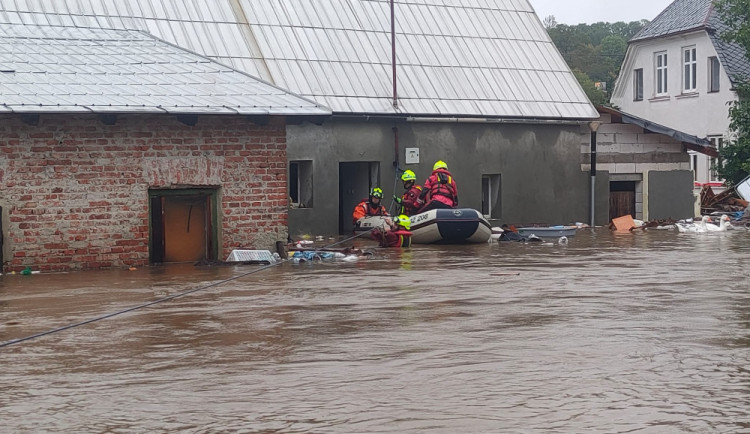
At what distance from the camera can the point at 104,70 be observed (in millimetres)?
20297

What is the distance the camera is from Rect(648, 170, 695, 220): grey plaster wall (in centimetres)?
3188

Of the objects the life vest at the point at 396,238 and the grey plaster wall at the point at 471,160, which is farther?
the grey plaster wall at the point at 471,160

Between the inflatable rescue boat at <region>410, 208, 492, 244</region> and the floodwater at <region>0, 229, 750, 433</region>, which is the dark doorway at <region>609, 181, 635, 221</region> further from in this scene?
the floodwater at <region>0, 229, 750, 433</region>

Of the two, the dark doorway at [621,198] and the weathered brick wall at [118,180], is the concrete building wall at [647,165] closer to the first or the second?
the dark doorway at [621,198]

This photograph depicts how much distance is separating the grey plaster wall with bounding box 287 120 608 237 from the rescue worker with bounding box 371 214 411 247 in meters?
2.58

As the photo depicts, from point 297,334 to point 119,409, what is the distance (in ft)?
11.5

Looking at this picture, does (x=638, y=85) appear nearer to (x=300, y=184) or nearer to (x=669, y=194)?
(x=669, y=194)

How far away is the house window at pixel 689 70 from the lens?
4238 cm

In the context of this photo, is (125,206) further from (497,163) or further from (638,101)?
(638,101)

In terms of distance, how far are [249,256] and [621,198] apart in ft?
48.5

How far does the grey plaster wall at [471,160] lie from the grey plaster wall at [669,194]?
172 centimetres

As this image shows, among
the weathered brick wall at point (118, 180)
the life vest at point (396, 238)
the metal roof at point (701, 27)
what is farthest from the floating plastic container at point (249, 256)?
the metal roof at point (701, 27)

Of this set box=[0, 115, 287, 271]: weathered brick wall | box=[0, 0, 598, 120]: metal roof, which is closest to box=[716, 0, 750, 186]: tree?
box=[0, 0, 598, 120]: metal roof

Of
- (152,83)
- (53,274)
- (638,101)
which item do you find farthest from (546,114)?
(638,101)
